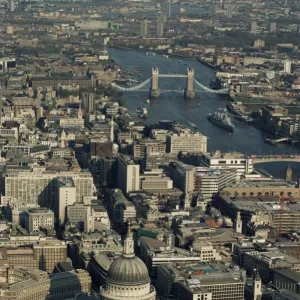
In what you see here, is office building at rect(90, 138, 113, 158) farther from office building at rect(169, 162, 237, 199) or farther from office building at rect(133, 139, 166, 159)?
office building at rect(169, 162, 237, 199)

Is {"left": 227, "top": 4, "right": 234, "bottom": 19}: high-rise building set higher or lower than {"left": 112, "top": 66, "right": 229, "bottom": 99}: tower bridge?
lower

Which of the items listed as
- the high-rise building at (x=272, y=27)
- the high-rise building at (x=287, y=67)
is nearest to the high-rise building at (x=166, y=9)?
the high-rise building at (x=272, y=27)

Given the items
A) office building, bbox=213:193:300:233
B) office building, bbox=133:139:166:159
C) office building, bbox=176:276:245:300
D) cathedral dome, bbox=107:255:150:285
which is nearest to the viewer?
cathedral dome, bbox=107:255:150:285

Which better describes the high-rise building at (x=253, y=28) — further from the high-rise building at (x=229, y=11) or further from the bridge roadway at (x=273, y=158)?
the bridge roadway at (x=273, y=158)

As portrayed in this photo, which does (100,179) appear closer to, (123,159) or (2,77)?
(123,159)

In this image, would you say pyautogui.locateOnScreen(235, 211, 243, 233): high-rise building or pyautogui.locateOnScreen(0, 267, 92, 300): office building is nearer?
pyautogui.locateOnScreen(0, 267, 92, 300): office building

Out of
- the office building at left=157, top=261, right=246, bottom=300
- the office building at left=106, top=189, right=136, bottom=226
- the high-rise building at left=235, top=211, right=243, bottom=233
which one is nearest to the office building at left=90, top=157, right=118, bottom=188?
the office building at left=106, top=189, right=136, bottom=226

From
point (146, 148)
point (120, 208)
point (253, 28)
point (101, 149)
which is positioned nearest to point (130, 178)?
point (120, 208)
